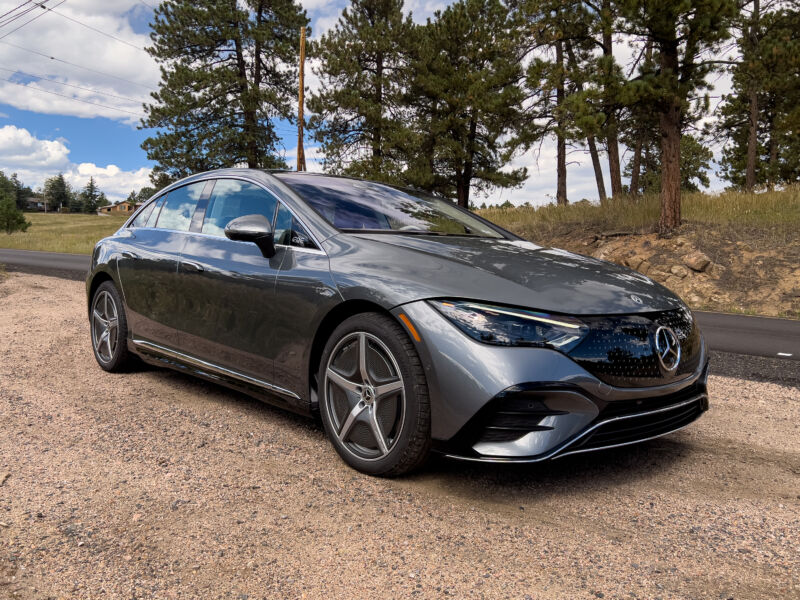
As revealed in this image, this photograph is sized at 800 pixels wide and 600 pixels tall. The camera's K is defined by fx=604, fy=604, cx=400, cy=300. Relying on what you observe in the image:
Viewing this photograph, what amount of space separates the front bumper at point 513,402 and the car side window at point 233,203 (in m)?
1.58

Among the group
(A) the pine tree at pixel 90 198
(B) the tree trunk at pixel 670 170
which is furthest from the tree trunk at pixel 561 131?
(A) the pine tree at pixel 90 198

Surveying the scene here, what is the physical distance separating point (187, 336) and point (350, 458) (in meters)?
1.59

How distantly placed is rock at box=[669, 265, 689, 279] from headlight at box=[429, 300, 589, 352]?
12.9 m

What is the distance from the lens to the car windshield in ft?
11.5

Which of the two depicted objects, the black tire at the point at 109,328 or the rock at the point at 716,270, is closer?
the black tire at the point at 109,328

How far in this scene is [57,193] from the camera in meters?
154

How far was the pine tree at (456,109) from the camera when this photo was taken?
24578mm

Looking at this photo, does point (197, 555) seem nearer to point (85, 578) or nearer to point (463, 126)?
point (85, 578)

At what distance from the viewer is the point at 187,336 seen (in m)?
3.91

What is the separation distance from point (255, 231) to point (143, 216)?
7.03 ft

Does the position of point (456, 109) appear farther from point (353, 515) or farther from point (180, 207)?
point (353, 515)

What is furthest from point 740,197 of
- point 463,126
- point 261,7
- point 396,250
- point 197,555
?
point 261,7

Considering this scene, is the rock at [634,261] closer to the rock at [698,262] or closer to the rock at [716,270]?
the rock at [698,262]

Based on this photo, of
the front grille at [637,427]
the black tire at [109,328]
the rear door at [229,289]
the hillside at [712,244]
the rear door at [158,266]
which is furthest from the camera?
the hillside at [712,244]
